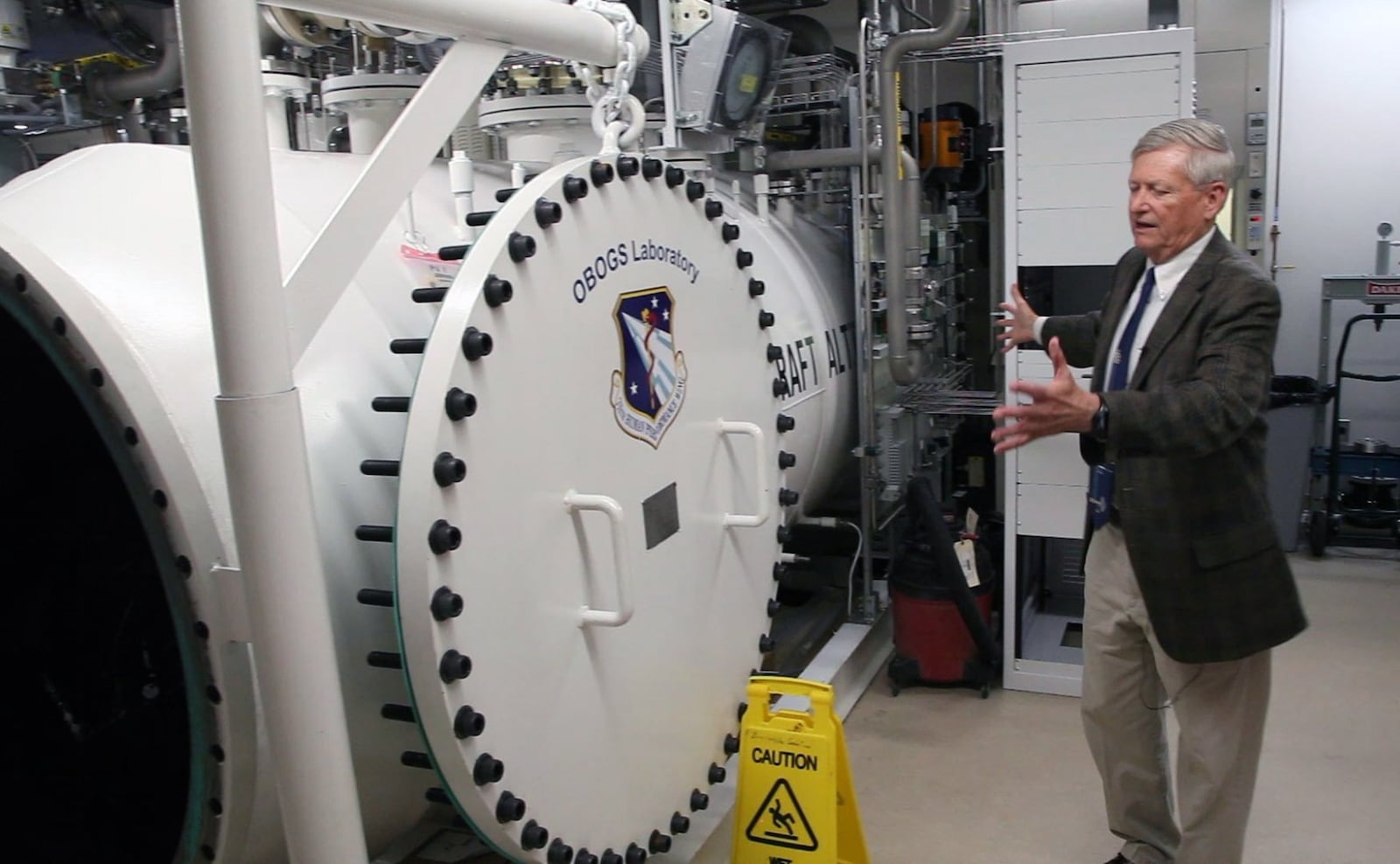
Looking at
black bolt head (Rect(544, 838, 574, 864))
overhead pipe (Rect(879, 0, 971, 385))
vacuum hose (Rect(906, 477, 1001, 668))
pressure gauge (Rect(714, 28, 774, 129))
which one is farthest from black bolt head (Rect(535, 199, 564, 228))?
vacuum hose (Rect(906, 477, 1001, 668))

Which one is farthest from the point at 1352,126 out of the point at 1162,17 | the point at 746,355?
the point at 746,355

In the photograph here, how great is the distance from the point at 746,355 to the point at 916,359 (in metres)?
1.46

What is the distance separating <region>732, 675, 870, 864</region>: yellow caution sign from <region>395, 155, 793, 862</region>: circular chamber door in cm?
8

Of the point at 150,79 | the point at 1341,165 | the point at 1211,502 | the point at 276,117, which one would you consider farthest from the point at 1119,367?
the point at 1341,165

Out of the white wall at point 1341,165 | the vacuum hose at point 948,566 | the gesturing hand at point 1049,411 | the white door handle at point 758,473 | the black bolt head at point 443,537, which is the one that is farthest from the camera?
the white wall at point 1341,165

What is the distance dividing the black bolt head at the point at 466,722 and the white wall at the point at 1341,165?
506 cm

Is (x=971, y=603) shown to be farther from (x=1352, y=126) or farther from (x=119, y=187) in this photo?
(x=1352, y=126)

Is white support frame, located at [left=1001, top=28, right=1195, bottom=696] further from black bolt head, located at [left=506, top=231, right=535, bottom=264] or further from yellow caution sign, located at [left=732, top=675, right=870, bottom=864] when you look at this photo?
black bolt head, located at [left=506, top=231, right=535, bottom=264]

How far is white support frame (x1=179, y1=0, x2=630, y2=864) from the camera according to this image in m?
1.00

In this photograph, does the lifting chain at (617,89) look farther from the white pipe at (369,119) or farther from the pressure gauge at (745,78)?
the pressure gauge at (745,78)

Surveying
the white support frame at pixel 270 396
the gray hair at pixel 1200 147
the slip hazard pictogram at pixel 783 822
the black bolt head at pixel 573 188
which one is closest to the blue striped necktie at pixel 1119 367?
the gray hair at pixel 1200 147

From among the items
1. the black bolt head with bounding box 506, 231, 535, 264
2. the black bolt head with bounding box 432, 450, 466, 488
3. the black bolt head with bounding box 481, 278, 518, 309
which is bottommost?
the black bolt head with bounding box 432, 450, 466, 488

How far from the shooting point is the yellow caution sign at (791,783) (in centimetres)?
207

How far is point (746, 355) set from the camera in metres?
2.25
